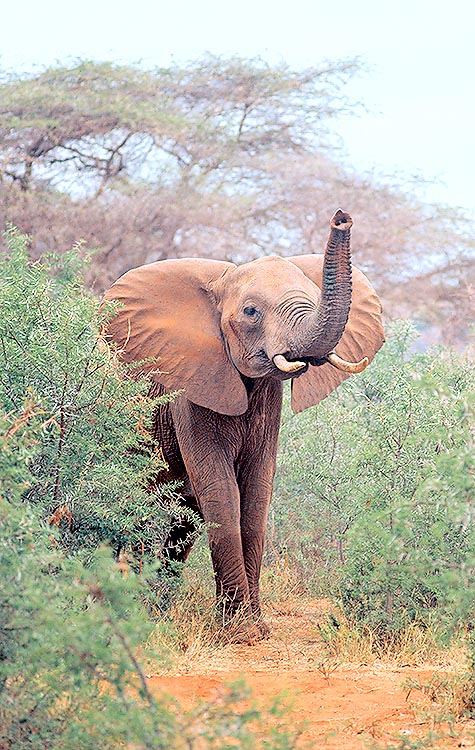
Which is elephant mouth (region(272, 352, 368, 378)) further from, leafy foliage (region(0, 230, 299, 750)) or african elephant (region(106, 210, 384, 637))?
leafy foliage (region(0, 230, 299, 750))

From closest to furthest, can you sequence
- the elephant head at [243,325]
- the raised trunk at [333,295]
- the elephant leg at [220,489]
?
the raised trunk at [333,295]
the elephant head at [243,325]
the elephant leg at [220,489]

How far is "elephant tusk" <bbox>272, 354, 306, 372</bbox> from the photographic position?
19.2ft

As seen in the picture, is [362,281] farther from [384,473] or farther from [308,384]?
[384,473]

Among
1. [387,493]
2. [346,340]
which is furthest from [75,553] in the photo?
[346,340]

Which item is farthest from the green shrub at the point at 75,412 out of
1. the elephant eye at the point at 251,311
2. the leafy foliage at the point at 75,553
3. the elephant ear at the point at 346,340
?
the elephant ear at the point at 346,340

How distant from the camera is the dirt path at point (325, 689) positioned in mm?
4516

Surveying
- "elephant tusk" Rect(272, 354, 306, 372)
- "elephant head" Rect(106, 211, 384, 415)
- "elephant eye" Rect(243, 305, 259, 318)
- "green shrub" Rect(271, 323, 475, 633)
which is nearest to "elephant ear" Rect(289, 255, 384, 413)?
"elephant head" Rect(106, 211, 384, 415)

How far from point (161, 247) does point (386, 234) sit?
3.91 m

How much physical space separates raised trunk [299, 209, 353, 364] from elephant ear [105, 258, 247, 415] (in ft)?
2.70

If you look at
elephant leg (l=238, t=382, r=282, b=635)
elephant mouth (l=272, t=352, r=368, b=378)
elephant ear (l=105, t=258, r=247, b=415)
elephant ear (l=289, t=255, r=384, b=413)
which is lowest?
elephant leg (l=238, t=382, r=282, b=635)

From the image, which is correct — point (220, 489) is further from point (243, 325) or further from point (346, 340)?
point (346, 340)

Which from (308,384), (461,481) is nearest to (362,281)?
(308,384)

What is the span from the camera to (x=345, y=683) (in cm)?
539

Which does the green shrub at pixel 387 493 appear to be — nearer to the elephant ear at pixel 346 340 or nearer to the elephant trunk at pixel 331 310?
the elephant ear at pixel 346 340
